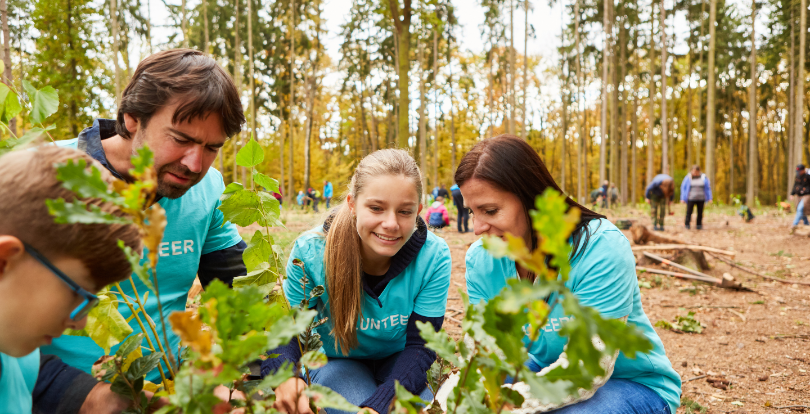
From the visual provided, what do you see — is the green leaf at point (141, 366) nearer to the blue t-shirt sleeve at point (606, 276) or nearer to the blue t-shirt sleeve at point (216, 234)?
the blue t-shirt sleeve at point (216, 234)

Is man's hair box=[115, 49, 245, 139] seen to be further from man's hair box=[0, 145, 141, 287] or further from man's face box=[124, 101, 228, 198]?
man's hair box=[0, 145, 141, 287]

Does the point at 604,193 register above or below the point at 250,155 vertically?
below

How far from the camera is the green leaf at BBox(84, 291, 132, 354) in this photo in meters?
1.04

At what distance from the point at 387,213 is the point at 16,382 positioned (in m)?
1.42

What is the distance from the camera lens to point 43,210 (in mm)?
709

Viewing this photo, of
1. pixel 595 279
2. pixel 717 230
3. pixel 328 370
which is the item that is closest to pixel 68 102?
pixel 328 370

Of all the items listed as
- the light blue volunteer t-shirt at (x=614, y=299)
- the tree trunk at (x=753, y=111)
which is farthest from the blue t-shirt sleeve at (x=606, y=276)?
the tree trunk at (x=753, y=111)

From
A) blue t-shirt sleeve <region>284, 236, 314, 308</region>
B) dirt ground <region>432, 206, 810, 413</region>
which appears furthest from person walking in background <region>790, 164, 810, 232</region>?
blue t-shirt sleeve <region>284, 236, 314, 308</region>

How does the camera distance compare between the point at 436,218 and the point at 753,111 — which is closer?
the point at 436,218

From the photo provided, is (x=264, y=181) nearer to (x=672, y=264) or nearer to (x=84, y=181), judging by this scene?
(x=84, y=181)

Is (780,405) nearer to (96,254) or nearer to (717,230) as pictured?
(96,254)

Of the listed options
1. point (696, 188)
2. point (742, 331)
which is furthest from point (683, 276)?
point (696, 188)

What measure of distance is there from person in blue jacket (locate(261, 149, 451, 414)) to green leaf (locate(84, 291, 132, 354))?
3.18 ft

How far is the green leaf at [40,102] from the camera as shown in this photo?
3.65 feet
